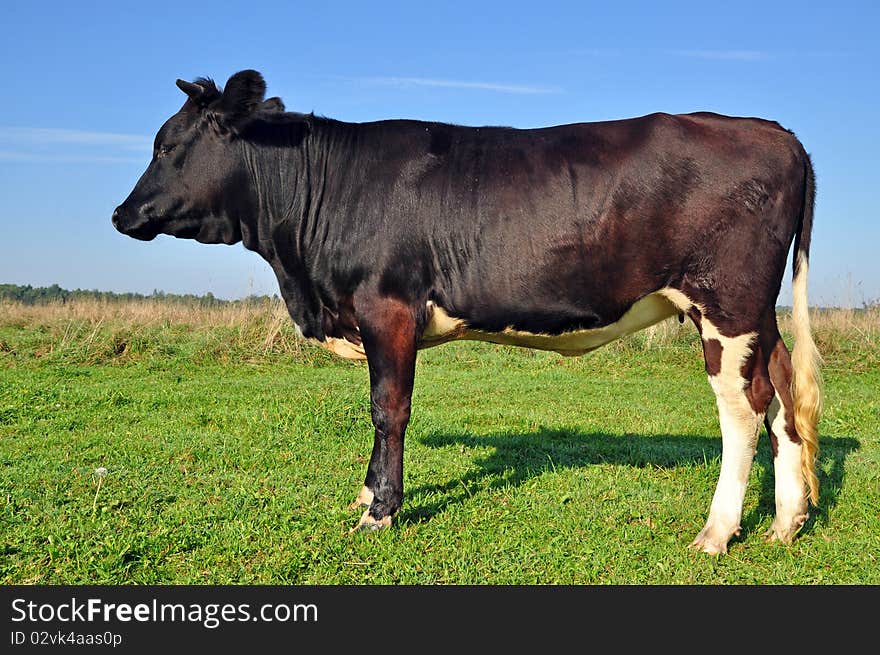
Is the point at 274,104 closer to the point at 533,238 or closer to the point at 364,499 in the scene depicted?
the point at 533,238

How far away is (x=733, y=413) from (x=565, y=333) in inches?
42.4

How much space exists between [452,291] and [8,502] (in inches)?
125

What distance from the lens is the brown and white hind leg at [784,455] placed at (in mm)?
5105

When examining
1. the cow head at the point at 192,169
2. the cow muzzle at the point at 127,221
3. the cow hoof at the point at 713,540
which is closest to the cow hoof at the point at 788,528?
the cow hoof at the point at 713,540

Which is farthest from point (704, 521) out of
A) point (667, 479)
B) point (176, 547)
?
point (176, 547)

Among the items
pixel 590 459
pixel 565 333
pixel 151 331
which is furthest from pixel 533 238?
pixel 151 331

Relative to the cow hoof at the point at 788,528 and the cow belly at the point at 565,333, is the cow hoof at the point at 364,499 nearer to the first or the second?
the cow belly at the point at 565,333

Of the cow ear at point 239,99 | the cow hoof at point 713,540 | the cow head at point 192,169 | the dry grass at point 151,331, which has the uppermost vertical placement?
the cow ear at point 239,99

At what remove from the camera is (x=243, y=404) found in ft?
30.3

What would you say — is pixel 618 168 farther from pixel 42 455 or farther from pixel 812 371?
pixel 42 455

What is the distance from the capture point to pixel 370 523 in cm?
514

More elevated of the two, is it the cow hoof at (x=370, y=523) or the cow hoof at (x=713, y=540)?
the cow hoof at (x=713, y=540)

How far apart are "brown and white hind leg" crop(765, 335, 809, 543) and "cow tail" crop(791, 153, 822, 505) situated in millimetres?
43

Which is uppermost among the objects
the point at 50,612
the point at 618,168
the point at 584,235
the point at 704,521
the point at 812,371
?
the point at 618,168
